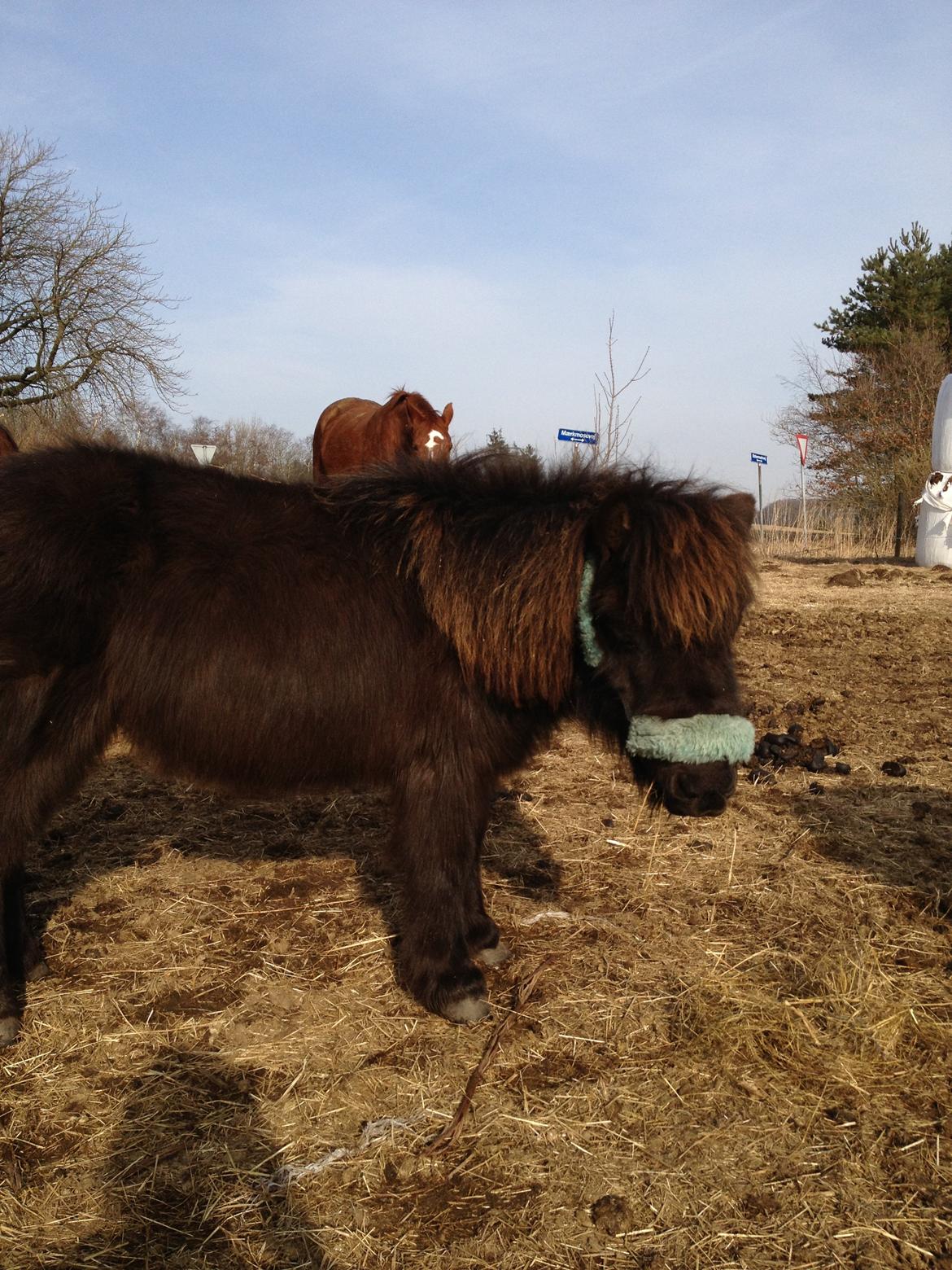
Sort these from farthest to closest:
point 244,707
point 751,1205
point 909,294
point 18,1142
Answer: point 909,294 < point 244,707 < point 18,1142 < point 751,1205

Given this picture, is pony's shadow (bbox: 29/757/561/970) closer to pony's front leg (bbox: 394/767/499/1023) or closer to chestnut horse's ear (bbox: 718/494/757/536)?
pony's front leg (bbox: 394/767/499/1023)

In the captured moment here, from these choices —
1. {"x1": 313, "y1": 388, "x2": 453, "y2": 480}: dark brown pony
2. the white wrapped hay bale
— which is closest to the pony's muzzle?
{"x1": 313, "y1": 388, "x2": 453, "y2": 480}: dark brown pony

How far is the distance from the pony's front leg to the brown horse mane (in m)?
0.42

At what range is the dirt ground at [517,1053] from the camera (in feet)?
6.77

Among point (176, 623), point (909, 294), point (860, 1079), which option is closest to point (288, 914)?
point (176, 623)

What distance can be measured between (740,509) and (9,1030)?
3.08 m

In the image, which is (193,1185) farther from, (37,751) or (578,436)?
(578,436)

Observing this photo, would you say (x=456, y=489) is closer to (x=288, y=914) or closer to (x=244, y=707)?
(x=244, y=707)

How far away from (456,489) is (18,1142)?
2434 mm

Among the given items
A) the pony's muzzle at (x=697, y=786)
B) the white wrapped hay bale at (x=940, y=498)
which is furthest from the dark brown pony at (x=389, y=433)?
the white wrapped hay bale at (x=940, y=498)

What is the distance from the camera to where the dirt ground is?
2.06 m

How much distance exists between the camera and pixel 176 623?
9.04 ft

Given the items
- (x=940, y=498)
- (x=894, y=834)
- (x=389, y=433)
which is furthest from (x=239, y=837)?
(x=940, y=498)

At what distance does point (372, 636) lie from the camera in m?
2.86
